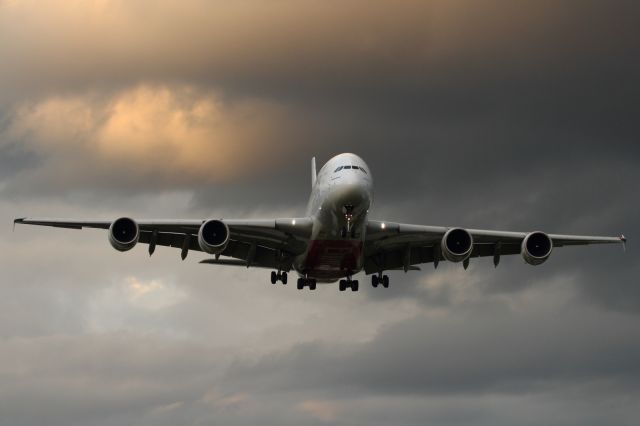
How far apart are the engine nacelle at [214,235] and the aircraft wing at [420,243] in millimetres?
6581

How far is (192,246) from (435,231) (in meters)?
11.7

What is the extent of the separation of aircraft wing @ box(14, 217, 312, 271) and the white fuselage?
0.89 metres

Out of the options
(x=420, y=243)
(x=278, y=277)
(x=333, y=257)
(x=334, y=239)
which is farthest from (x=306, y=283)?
(x=334, y=239)

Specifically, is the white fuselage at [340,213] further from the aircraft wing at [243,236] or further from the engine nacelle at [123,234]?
the engine nacelle at [123,234]

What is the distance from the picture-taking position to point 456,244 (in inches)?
2103

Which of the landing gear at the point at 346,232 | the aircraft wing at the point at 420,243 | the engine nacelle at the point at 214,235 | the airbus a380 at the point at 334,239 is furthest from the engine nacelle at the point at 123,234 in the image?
the aircraft wing at the point at 420,243

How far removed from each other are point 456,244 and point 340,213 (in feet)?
21.4

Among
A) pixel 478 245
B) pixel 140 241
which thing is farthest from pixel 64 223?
pixel 478 245

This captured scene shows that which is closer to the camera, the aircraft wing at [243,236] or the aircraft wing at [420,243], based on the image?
the aircraft wing at [243,236]

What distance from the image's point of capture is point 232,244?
5734 centimetres

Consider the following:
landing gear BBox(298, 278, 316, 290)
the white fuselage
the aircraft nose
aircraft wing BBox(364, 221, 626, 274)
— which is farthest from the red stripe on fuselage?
the aircraft nose

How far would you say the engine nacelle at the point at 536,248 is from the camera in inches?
2133

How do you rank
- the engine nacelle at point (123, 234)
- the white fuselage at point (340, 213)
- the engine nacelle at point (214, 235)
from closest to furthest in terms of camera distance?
the white fuselage at point (340, 213) → the engine nacelle at point (123, 234) → the engine nacelle at point (214, 235)

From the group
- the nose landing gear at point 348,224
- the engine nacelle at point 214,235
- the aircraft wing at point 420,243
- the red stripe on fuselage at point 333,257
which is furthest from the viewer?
the aircraft wing at point 420,243
